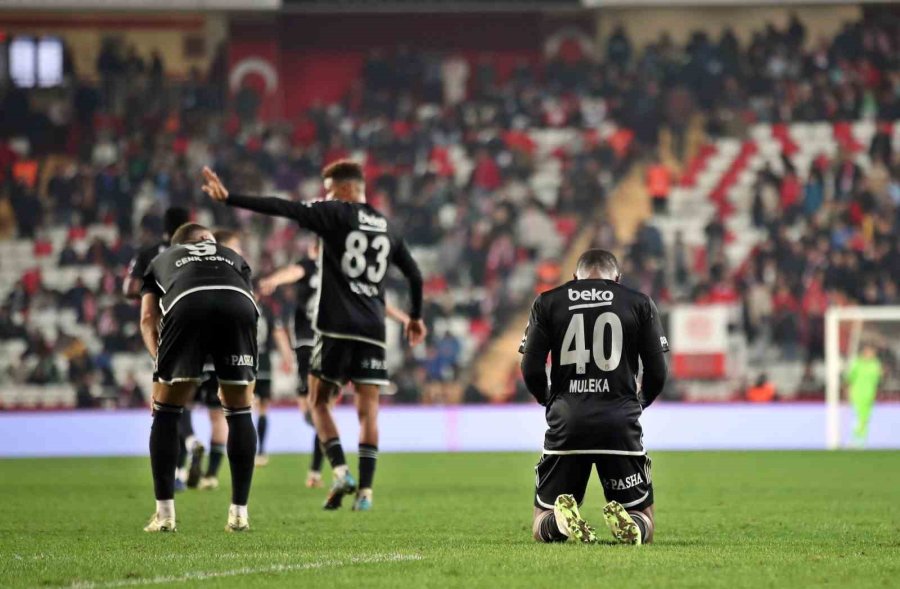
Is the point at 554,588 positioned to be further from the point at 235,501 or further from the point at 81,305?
the point at 81,305

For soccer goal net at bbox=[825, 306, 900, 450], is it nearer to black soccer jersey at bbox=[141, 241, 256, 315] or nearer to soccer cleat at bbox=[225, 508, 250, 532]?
soccer cleat at bbox=[225, 508, 250, 532]

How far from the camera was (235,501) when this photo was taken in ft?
27.5

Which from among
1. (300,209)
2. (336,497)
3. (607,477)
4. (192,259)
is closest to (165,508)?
(192,259)

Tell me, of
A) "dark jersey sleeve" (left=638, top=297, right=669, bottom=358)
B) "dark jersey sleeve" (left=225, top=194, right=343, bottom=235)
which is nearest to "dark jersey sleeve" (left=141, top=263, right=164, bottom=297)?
"dark jersey sleeve" (left=225, top=194, right=343, bottom=235)

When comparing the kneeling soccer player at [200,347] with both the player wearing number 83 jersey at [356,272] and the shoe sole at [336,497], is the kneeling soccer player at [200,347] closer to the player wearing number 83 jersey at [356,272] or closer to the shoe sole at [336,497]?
the player wearing number 83 jersey at [356,272]

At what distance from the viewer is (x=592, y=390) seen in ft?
24.7

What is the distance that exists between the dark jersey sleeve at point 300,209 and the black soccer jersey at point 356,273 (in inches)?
1.5

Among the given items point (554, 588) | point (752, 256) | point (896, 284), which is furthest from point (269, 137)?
point (554, 588)

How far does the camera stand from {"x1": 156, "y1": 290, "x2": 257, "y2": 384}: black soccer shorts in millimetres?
8062

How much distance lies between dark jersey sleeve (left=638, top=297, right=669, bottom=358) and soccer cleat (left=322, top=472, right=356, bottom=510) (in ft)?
9.80

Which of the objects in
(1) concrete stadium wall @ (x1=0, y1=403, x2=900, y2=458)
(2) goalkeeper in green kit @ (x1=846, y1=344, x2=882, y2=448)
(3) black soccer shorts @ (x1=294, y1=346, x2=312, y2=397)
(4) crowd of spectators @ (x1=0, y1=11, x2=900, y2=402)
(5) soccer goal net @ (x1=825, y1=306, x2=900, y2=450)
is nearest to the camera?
(3) black soccer shorts @ (x1=294, y1=346, x2=312, y2=397)

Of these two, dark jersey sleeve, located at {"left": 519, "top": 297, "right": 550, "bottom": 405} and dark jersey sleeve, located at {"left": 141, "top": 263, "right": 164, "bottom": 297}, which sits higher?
dark jersey sleeve, located at {"left": 141, "top": 263, "right": 164, "bottom": 297}

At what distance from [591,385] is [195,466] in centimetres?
598

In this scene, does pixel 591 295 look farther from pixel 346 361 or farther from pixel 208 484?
pixel 208 484
